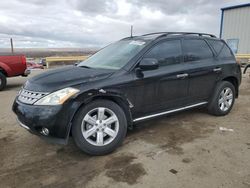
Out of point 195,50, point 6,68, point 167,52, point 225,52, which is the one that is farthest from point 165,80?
point 6,68

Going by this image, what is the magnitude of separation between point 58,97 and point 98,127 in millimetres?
690

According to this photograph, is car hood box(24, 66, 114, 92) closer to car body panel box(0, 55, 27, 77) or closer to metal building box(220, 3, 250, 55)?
car body panel box(0, 55, 27, 77)

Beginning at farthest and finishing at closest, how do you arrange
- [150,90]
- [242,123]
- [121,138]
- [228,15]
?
[228,15] < [242,123] < [150,90] < [121,138]

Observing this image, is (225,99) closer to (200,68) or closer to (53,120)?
(200,68)

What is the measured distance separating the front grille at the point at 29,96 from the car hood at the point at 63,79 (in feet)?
0.20

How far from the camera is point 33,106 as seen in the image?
3.37 metres

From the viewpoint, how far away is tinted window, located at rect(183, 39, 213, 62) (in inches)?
187

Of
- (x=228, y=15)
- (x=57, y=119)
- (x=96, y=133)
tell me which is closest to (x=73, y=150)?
(x=96, y=133)

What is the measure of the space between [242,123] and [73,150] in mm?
3277

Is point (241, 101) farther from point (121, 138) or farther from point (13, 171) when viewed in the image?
point (13, 171)

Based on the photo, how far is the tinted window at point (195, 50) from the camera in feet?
15.6

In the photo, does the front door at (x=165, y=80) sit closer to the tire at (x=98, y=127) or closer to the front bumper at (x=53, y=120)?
the tire at (x=98, y=127)

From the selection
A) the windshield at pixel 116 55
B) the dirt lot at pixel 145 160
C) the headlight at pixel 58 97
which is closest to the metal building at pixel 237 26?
the dirt lot at pixel 145 160

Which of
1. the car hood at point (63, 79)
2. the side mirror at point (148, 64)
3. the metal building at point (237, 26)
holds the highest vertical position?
the metal building at point (237, 26)
